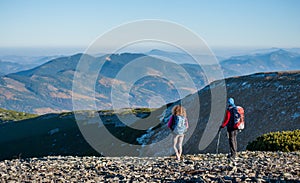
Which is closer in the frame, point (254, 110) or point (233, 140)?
point (233, 140)

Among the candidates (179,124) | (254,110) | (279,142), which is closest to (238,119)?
(179,124)

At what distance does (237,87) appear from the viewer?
74688 mm

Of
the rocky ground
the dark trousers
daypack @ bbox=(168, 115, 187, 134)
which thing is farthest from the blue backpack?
the dark trousers

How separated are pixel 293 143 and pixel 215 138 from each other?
3127cm

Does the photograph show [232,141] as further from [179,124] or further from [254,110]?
[254,110]

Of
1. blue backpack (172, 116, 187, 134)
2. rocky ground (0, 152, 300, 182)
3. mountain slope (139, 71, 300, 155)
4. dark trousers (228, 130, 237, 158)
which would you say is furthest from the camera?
mountain slope (139, 71, 300, 155)

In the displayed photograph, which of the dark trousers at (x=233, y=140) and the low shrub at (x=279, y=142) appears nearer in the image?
the dark trousers at (x=233, y=140)

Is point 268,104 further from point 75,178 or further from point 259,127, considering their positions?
point 75,178

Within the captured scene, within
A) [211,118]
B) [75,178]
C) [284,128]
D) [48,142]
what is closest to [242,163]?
[75,178]

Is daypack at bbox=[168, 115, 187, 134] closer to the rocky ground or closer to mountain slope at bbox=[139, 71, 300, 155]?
the rocky ground

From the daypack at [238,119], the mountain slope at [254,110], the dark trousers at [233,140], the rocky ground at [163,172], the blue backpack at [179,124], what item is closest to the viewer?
the rocky ground at [163,172]

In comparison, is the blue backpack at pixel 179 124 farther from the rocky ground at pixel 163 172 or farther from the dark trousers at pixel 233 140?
the dark trousers at pixel 233 140

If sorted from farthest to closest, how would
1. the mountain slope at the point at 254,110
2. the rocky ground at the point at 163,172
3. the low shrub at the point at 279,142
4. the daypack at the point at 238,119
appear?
the mountain slope at the point at 254,110 < the low shrub at the point at 279,142 < the daypack at the point at 238,119 < the rocky ground at the point at 163,172

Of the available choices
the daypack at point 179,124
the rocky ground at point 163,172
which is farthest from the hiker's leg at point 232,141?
the daypack at point 179,124
